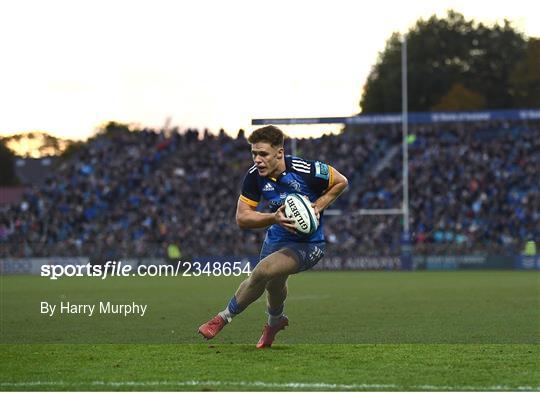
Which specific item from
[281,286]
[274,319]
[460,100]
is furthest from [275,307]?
[460,100]

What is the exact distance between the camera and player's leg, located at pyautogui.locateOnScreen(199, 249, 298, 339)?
31.7ft

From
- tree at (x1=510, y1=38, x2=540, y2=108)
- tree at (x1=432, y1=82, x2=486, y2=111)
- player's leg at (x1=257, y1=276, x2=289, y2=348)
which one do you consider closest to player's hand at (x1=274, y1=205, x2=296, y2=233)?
player's leg at (x1=257, y1=276, x2=289, y2=348)

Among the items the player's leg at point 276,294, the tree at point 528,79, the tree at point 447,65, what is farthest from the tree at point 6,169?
the player's leg at point 276,294

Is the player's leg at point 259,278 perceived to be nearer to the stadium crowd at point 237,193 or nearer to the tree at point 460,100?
the stadium crowd at point 237,193

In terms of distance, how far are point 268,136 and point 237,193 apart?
35.4m

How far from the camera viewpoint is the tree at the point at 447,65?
7319 centimetres

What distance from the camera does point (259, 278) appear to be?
9.70 m

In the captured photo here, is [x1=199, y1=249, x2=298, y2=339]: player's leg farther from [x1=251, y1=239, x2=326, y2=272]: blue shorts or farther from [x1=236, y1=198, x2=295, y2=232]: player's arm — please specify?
[x1=236, y1=198, x2=295, y2=232]: player's arm

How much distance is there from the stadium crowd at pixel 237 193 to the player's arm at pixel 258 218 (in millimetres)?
30523

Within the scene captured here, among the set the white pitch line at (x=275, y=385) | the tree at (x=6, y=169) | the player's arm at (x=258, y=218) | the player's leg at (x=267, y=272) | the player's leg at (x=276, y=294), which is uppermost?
the player's arm at (x=258, y=218)

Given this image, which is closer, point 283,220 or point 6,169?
point 283,220

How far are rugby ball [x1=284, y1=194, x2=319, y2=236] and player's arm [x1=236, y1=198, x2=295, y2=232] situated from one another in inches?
2.3

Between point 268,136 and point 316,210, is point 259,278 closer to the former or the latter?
point 316,210

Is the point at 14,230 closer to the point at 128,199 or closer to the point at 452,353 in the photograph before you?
the point at 128,199
